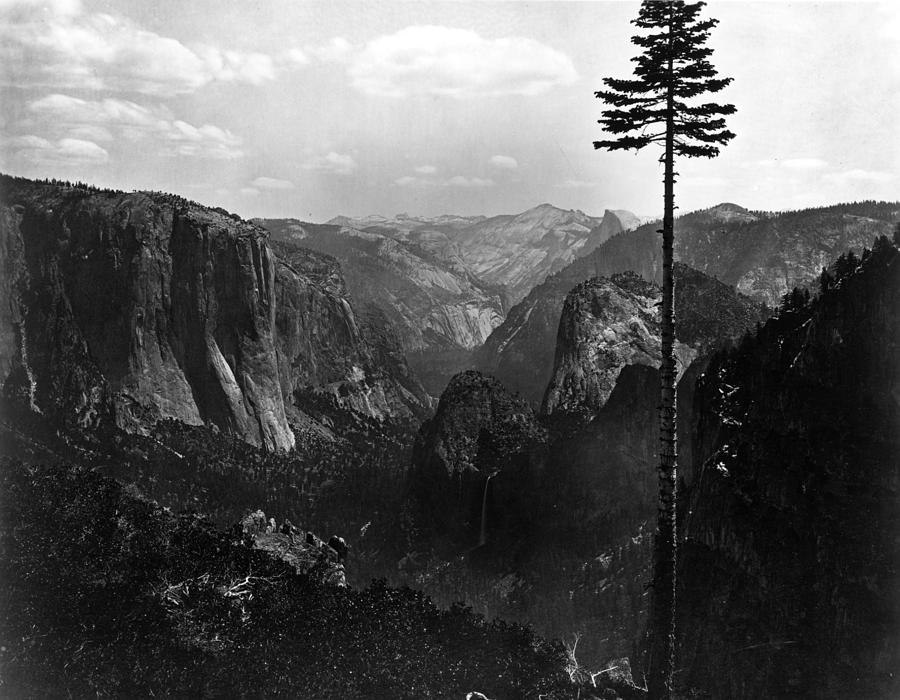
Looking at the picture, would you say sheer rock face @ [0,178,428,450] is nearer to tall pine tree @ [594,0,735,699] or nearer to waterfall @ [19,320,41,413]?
waterfall @ [19,320,41,413]

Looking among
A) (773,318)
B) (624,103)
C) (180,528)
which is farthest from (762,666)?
(180,528)

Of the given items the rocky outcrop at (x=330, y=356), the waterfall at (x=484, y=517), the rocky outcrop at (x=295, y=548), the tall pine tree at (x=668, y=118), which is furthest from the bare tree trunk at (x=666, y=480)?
the rocky outcrop at (x=330, y=356)

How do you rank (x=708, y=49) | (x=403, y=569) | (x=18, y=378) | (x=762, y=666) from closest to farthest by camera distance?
(x=708, y=49) < (x=762, y=666) < (x=403, y=569) < (x=18, y=378)

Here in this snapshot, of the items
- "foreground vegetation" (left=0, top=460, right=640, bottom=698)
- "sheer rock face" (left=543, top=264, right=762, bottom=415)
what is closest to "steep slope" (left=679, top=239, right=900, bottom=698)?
"foreground vegetation" (left=0, top=460, right=640, bottom=698)

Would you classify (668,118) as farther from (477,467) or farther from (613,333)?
(613,333)

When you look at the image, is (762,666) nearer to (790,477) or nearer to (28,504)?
(790,477)

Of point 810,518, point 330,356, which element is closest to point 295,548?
point 810,518

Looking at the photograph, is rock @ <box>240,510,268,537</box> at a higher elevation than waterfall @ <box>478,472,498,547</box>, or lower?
higher
